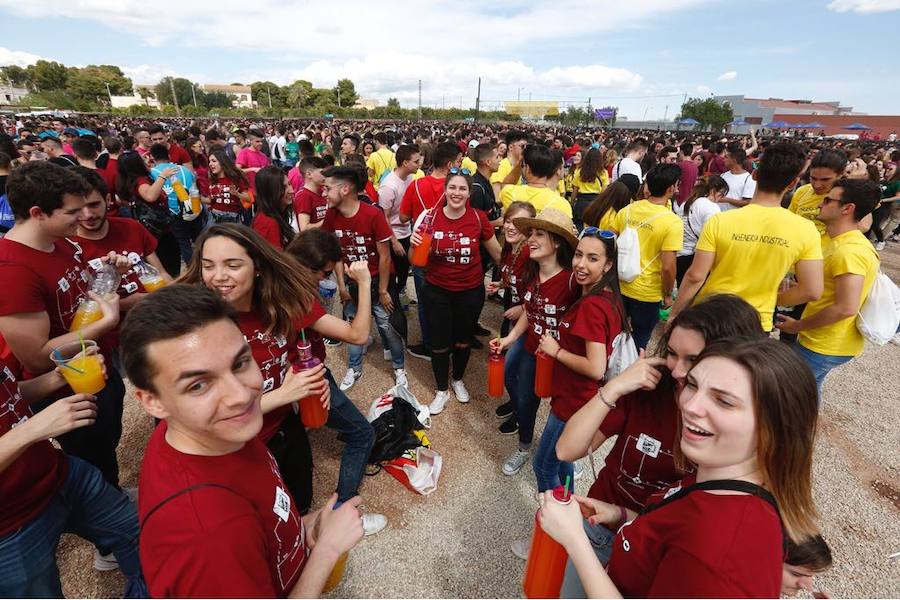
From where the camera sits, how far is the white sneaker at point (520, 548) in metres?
2.49

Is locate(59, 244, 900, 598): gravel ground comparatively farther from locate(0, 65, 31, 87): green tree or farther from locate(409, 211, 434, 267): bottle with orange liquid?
locate(0, 65, 31, 87): green tree

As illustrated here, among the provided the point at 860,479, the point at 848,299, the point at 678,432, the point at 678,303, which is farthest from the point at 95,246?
the point at 860,479

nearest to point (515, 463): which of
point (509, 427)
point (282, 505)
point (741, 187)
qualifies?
point (509, 427)

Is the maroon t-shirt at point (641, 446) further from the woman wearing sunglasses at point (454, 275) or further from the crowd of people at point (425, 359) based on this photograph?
the woman wearing sunglasses at point (454, 275)

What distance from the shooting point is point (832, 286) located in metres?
2.82

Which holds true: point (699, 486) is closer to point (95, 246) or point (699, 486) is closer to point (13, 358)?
point (13, 358)

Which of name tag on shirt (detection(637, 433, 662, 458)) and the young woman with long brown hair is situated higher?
the young woman with long brown hair


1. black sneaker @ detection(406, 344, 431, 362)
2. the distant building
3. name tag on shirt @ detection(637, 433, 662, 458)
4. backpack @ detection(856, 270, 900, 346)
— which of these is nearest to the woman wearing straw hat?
name tag on shirt @ detection(637, 433, 662, 458)

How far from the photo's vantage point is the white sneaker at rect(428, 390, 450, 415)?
376cm

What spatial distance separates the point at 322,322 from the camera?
7.22ft

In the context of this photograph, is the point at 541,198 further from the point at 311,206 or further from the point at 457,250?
the point at 311,206

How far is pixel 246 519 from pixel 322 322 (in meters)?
1.26

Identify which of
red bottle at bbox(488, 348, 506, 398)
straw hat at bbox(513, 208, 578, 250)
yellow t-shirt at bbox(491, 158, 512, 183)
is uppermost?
yellow t-shirt at bbox(491, 158, 512, 183)

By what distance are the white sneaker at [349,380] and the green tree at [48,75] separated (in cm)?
9090
